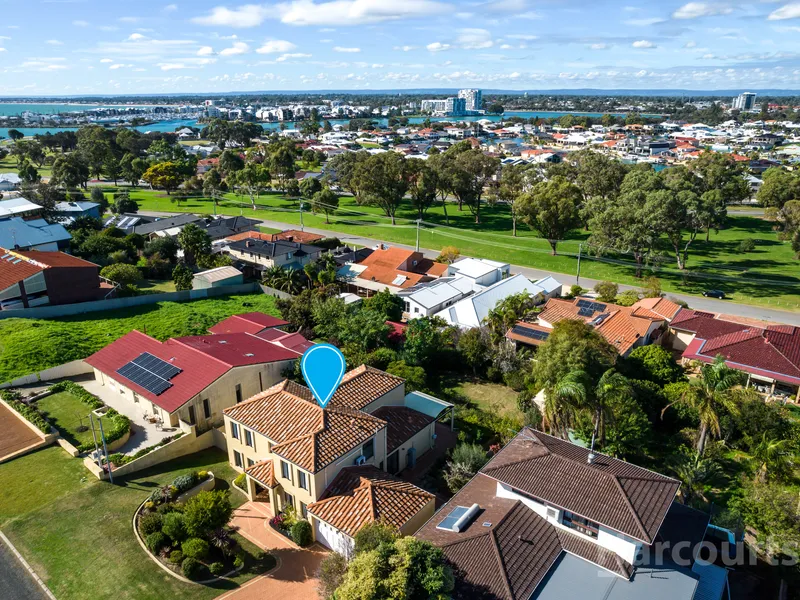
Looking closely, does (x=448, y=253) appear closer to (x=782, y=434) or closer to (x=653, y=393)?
(x=653, y=393)

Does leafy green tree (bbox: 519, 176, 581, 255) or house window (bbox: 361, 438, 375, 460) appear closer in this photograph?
house window (bbox: 361, 438, 375, 460)

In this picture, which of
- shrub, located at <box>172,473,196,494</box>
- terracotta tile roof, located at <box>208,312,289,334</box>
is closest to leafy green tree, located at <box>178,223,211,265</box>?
terracotta tile roof, located at <box>208,312,289,334</box>

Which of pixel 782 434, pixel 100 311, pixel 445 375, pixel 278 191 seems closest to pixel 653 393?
pixel 782 434

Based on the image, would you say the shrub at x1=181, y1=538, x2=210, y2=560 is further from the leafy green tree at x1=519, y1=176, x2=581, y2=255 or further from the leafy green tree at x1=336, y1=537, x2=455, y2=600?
the leafy green tree at x1=519, y1=176, x2=581, y2=255

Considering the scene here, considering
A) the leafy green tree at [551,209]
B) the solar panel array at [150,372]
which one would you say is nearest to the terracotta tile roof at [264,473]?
the solar panel array at [150,372]

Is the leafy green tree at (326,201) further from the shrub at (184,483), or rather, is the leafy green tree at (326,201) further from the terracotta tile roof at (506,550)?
the terracotta tile roof at (506,550)

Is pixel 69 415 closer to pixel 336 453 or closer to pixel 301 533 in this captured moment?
pixel 301 533
